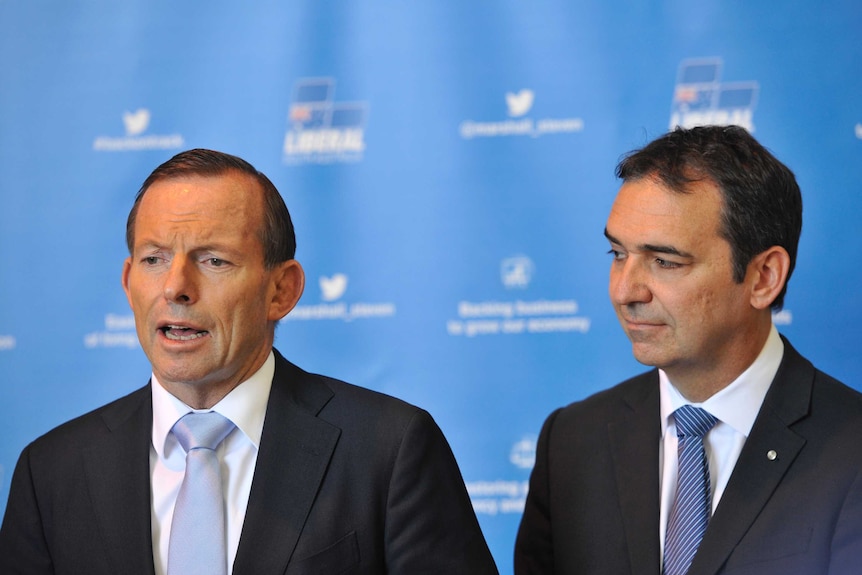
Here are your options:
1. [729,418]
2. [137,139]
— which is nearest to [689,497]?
[729,418]

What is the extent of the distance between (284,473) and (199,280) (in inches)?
18.0

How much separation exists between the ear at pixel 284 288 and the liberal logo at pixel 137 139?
5.12 ft

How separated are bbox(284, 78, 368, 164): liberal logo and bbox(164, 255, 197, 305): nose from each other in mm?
1614

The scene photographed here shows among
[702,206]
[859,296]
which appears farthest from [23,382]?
[859,296]

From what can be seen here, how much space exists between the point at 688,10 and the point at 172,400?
223cm

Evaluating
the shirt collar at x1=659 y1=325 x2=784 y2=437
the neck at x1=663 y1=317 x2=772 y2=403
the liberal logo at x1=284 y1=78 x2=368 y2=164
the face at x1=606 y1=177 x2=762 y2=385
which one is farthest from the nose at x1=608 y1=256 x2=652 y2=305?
the liberal logo at x1=284 y1=78 x2=368 y2=164

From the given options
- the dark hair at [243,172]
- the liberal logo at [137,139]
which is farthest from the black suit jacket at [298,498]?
the liberal logo at [137,139]

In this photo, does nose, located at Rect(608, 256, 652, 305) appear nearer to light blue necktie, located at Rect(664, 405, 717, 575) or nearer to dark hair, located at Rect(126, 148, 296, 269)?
light blue necktie, located at Rect(664, 405, 717, 575)

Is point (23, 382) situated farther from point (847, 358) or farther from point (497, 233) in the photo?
point (847, 358)

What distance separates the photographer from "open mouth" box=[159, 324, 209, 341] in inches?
96.8

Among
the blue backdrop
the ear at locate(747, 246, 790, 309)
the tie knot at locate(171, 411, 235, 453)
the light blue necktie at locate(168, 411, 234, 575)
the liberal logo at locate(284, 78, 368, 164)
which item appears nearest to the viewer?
the light blue necktie at locate(168, 411, 234, 575)

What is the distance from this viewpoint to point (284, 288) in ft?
8.77

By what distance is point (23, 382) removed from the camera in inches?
162

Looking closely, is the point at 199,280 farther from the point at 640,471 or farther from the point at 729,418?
the point at 729,418
